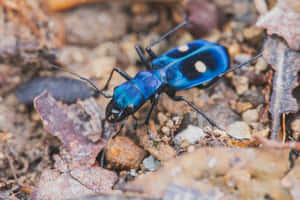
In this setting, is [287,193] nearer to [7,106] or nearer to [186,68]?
[186,68]

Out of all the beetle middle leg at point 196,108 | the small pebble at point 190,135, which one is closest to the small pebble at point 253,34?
the beetle middle leg at point 196,108

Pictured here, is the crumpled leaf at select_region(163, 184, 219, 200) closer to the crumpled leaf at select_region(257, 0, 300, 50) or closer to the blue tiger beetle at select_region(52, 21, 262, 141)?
the blue tiger beetle at select_region(52, 21, 262, 141)

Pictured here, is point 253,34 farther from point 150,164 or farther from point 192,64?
point 150,164

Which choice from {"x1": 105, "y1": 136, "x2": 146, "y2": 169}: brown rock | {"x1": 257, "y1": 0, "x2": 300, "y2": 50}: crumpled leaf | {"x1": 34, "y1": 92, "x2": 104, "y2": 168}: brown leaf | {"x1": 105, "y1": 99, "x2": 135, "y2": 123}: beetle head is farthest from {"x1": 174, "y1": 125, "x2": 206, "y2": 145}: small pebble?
{"x1": 257, "y1": 0, "x2": 300, "y2": 50}: crumpled leaf

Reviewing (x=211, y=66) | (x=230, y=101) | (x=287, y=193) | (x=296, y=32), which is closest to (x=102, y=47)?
(x=211, y=66)

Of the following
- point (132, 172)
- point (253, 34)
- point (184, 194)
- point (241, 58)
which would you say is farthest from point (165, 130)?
point (253, 34)

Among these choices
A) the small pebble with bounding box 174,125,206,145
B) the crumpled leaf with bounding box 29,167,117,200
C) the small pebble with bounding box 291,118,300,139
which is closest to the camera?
the crumpled leaf with bounding box 29,167,117,200

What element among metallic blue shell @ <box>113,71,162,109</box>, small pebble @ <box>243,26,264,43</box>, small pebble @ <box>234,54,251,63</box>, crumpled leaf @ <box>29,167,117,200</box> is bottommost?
crumpled leaf @ <box>29,167,117,200</box>

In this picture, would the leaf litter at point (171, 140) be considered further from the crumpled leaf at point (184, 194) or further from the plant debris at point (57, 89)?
the plant debris at point (57, 89)
